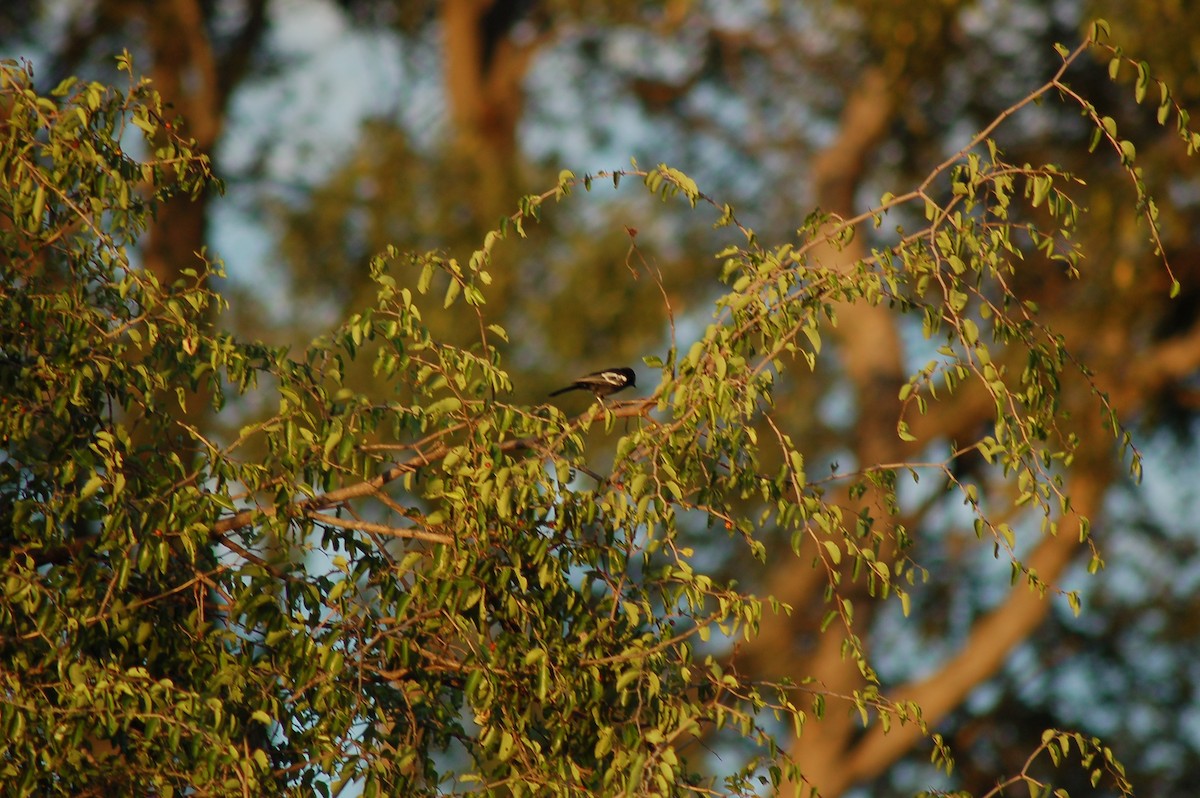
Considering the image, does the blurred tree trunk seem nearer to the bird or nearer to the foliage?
the bird

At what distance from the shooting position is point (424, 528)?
5.48 m

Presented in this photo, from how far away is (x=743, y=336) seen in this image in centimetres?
522

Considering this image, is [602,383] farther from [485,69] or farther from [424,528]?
[485,69]

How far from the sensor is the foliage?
4.97 metres

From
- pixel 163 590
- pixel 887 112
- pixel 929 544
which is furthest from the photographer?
pixel 929 544

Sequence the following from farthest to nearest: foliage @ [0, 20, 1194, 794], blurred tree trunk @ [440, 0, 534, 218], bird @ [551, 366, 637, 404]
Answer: blurred tree trunk @ [440, 0, 534, 218], bird @ [551, 366, 637, 404], foliage @ [0, 20, 1194, 794]

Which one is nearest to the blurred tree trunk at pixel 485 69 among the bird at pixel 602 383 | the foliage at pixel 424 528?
the bird at pixel 602 383

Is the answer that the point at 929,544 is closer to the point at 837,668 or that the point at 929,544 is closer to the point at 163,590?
the point at 837,668

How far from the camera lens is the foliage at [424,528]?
16.3 ft

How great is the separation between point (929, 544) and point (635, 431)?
17270 millimetres

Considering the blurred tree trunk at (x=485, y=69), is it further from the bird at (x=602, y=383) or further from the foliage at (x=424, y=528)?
the foliage at (x=424, y=528)

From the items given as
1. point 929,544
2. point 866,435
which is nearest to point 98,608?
point 866,435

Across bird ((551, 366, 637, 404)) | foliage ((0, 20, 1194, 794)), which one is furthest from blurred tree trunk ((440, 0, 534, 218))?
foliage ((0, 20, 1194, 794))

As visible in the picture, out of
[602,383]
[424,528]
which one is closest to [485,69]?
[602,383]
